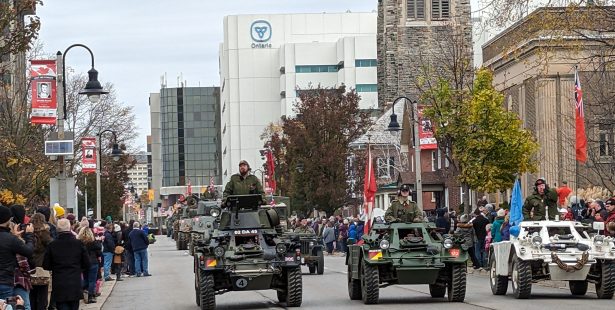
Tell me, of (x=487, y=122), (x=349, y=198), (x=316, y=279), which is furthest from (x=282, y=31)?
(x=316, y=279)

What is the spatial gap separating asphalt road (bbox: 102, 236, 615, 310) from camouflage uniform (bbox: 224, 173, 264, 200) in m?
2.11

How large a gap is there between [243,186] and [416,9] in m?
87.5

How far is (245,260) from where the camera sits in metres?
22.6

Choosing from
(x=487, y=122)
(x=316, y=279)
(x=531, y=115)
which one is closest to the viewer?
(x=316, y=279)

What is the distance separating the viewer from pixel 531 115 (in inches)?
2196

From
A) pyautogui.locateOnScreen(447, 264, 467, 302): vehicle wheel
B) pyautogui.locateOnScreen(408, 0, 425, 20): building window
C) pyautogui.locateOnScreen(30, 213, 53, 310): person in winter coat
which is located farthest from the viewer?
pyautogui.locateOnScreen(408, 0, 425, 20): building window

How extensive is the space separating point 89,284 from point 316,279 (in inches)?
315

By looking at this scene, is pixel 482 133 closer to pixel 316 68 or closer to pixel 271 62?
pixel 316 68

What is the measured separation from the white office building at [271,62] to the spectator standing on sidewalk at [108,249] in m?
97.8

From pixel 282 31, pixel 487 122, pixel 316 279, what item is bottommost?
pixel 316 279

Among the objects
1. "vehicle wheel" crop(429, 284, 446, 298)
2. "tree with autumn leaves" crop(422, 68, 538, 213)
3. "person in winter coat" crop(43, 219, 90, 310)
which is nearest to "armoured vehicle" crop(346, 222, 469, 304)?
→ "vehicle wheel" crop(429, 284, 446, 298)

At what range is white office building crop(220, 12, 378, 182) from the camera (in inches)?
5349

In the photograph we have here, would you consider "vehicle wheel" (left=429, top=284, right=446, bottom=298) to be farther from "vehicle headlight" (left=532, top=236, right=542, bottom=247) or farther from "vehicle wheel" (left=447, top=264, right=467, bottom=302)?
"vehicle headlight" (left=532, top=236, right=542, bottom=247)

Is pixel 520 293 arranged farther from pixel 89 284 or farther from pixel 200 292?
pixel 89 284
